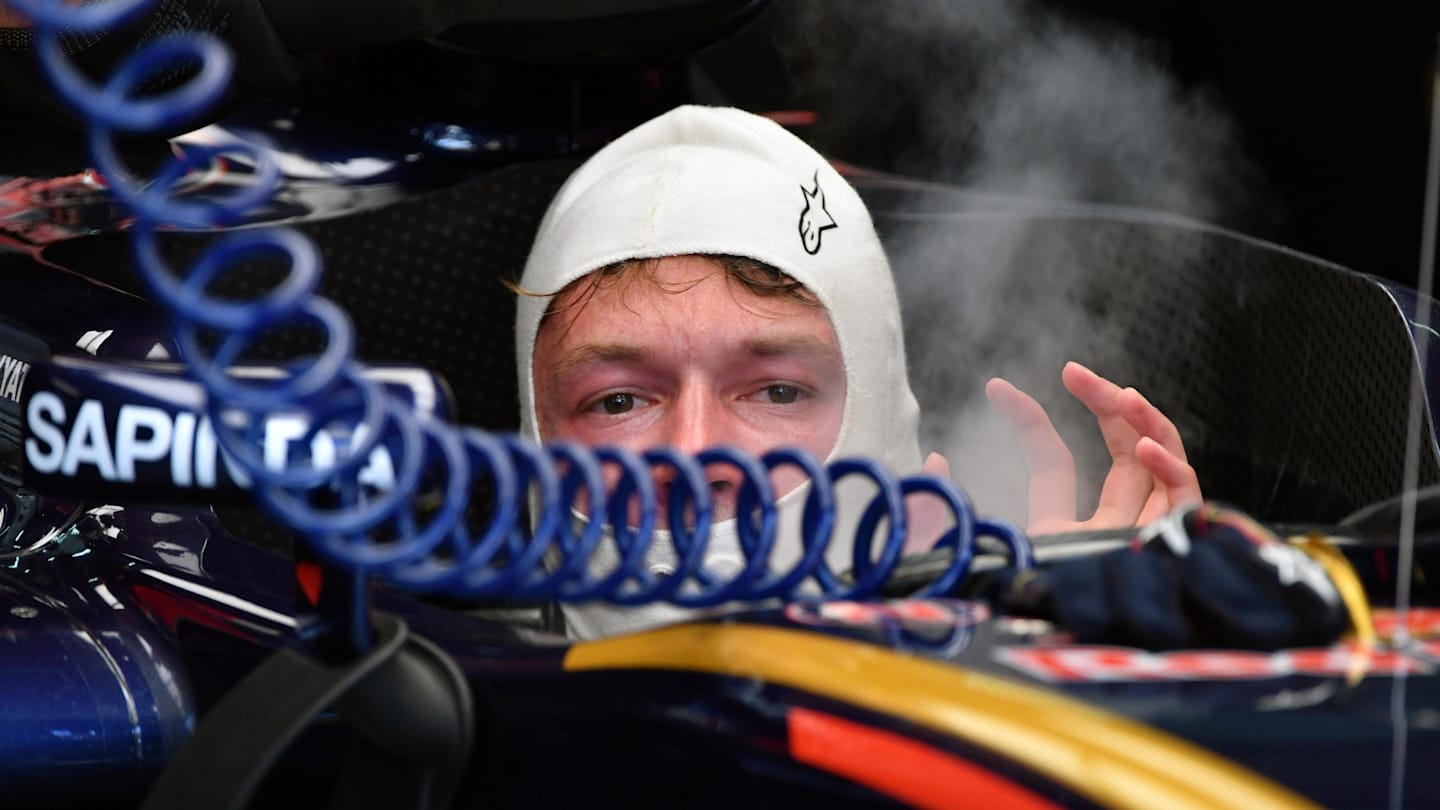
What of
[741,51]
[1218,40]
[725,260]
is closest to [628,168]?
[725,260]

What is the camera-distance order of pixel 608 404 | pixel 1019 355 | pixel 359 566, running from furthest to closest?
pixel 1019 355 < pixel 608 404 < pixel 359 566

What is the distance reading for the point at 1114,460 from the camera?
4.18 feet

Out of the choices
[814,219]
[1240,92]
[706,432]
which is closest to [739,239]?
[814,219]

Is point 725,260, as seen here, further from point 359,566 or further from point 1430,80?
point 1430,80

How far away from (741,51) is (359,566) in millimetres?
1189

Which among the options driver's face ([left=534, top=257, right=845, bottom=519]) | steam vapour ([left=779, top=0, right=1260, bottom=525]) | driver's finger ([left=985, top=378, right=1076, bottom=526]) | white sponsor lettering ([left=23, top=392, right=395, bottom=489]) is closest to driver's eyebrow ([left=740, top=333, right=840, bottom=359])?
driver's face ([left=534, top=257, right=845, bottom=519])

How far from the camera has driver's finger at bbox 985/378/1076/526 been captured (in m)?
1.32

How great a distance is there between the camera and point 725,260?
1.22 m

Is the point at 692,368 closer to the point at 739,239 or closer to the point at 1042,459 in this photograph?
the point at 739,239

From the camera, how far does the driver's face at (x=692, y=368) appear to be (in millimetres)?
1137

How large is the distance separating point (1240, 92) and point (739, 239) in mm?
976

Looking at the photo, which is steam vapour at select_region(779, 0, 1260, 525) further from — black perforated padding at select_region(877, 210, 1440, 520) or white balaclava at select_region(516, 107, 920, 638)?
white balaclava at select_region(516, 107, 920, 638)

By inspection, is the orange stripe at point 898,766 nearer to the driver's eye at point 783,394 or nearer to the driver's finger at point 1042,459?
the driver's eye at point 783,394

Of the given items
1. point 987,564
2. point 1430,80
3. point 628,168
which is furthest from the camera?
point 1430,80
